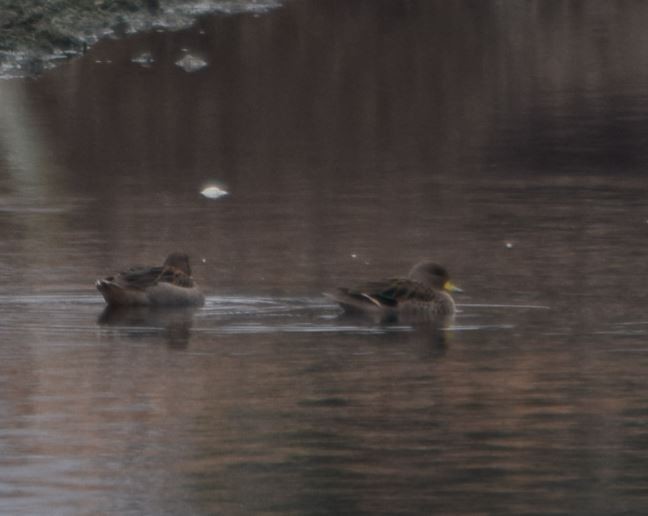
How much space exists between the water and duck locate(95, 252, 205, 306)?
14 centimetres

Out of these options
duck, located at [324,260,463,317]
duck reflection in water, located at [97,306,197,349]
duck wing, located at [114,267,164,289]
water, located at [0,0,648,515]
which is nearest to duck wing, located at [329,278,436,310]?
duck, located at [324,260,463,317]

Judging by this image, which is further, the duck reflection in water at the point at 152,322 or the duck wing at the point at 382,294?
the duck wing at the point at 382,294

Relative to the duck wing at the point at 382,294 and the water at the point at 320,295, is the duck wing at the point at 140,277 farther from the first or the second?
the duck wing at the point at 382,294

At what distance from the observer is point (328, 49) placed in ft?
136

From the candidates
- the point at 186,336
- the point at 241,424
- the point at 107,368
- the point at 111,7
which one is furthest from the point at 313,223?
the point at 111,7

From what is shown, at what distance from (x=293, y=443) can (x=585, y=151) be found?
1607 cm

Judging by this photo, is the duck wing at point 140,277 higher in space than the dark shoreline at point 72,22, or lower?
lower

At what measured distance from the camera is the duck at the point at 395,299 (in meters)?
15.1

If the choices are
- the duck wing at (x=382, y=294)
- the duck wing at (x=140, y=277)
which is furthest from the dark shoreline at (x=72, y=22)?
the duck wing at (x=382, y=294)

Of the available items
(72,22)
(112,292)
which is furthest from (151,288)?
(72,22)

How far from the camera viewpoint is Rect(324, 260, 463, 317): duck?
1512cm

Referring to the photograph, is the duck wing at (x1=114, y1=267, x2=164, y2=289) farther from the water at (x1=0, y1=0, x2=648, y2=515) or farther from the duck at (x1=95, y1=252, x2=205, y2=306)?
the water at (x1=0, y1=0, x2=648, y2=515)

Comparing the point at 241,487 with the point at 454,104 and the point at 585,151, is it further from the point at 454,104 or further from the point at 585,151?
the point at 454,104

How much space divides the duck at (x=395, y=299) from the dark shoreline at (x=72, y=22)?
71.2 ft
